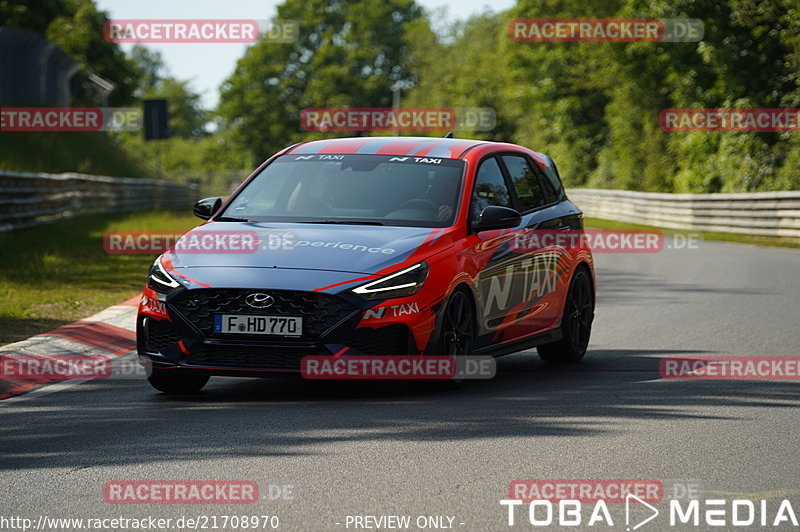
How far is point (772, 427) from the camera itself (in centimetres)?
781

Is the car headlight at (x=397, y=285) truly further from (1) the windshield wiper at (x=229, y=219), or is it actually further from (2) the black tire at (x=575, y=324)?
(2) the black tire at (x=575, y=324)

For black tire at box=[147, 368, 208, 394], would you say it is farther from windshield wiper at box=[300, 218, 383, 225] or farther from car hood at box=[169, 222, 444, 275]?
windshield wiper at box=[300, 218, 383, 225]

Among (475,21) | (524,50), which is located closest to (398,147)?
(524,50)

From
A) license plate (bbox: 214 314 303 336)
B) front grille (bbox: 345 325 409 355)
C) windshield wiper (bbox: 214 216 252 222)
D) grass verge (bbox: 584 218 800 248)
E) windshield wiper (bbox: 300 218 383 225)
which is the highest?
windshield wiper (bbox: 214 216 252 222)

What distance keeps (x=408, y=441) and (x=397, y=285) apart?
146 cm

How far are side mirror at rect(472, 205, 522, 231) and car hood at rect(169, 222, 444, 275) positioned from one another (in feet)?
1.12

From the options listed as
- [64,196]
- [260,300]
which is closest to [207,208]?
[260,300]

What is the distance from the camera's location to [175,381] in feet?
29.7

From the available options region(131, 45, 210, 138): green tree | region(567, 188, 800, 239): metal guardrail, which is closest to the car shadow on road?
region(567, 188, 800, 239): metal guardrail

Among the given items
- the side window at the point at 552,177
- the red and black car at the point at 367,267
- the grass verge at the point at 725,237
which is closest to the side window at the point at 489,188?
the red and black car at the point at 367,267

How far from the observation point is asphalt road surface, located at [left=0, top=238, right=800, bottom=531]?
5891 millimetres

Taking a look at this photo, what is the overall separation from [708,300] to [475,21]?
104757 millimetres

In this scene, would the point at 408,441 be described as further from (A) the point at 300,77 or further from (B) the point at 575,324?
(A) the point at 300,77

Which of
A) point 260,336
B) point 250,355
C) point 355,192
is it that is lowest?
point 250,355
